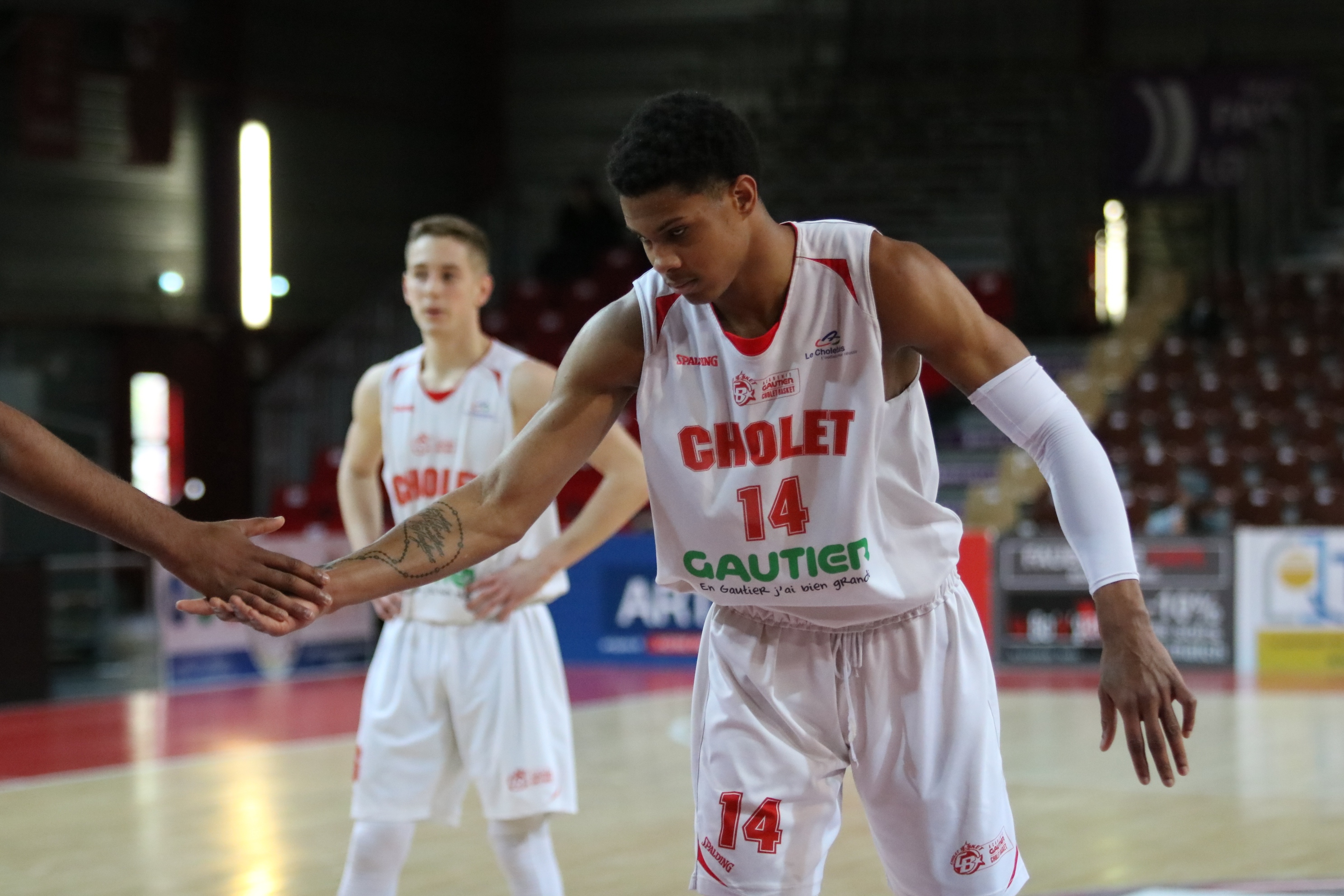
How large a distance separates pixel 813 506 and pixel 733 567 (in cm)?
19

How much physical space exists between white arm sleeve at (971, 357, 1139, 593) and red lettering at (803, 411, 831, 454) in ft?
0.89

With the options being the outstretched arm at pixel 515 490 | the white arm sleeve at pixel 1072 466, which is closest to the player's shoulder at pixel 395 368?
the outstretched arm at pixel 515 490

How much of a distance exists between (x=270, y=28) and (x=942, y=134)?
7141 millimetres

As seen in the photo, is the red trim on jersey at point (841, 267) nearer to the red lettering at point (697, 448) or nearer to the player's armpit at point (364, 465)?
the red lettering at point (697, 448)

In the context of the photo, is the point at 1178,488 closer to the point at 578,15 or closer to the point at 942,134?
the point at 942,134

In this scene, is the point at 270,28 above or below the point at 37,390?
above

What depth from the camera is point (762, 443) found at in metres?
2.86

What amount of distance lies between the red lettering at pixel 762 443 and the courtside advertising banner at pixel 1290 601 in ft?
27.0

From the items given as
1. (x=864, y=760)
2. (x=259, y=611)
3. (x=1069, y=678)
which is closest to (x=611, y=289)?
(x=1069, y=678)

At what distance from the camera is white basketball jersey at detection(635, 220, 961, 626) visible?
2838 millimetres

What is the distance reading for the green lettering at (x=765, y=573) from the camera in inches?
113

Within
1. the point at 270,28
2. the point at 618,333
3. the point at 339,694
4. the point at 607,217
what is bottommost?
the point at 339,694

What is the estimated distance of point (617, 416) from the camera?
304 cm

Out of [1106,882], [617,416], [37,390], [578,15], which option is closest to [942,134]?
[578,15]
